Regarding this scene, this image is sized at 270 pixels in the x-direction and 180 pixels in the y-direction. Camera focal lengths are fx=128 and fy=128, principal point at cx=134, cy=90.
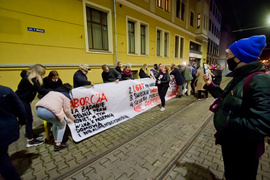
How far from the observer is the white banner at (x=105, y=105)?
3.60 metres

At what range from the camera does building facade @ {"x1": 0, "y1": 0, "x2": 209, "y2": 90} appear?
4.81 meters

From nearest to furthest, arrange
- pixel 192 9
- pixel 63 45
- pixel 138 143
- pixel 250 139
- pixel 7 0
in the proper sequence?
pixel 250 139, pixel 138 143, pixel 7 0, pixel 63 45, pixel 192 9

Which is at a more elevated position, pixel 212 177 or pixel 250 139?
pixel 250 139

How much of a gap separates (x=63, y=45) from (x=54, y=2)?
183 cm

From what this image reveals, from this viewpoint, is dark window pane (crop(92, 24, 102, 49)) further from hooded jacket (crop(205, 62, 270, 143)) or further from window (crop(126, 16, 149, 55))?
hooded jacket (crop(205, 62, 270, 143))

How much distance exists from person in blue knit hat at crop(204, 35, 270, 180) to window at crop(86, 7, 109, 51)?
24.2ft

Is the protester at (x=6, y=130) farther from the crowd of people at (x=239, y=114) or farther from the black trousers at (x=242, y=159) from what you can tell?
the black trousers at (x=242, y=159)

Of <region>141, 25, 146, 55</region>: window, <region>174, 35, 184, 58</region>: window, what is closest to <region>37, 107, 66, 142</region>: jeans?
<region>141, 25, 146, 55</region>: window

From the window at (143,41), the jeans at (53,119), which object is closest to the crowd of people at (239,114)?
the jeans at (53,119)

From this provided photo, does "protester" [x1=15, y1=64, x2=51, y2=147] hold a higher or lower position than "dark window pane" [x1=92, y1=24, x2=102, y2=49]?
lower

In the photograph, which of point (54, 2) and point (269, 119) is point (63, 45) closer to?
point (54, 2)

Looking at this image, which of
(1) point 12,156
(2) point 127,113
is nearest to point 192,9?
(2) point 127,113

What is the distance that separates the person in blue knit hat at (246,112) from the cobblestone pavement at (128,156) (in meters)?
1.12

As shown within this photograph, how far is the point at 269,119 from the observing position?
1085 millimetres
